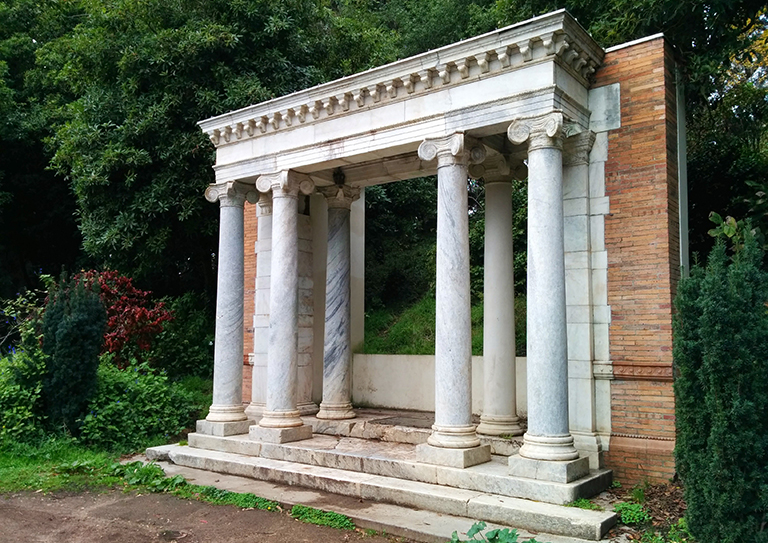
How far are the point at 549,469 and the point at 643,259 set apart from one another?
9.86ft

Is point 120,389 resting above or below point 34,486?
above

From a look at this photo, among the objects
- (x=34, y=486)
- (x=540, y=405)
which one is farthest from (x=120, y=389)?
(x=540, y=405)

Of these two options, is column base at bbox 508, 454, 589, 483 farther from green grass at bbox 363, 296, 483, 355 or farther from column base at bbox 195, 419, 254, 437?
green grass at bbox 363, 296, 483, 355

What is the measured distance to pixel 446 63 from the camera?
877 cm

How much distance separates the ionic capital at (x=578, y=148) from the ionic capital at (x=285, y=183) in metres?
4.53

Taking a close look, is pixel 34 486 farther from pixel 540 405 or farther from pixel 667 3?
pixel 667 3

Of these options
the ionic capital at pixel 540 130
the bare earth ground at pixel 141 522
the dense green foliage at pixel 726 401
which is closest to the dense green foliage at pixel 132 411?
the bare earth ground at pixel 141 522

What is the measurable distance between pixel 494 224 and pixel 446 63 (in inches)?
108

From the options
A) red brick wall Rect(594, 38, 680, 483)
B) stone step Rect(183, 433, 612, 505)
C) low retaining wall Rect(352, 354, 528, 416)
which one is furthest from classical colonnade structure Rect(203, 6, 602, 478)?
low retaining wall Rect(352, 354, 528, 416)

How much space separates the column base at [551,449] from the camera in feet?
24.9

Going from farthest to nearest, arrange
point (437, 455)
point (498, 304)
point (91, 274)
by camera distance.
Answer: point (91, 274), point (498, 304), point (437, 455)

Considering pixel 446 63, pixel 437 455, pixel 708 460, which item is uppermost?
pixel 446 63

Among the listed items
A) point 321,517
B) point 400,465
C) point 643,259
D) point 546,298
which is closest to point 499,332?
point 546,298

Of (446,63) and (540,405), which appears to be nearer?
(540,405)
